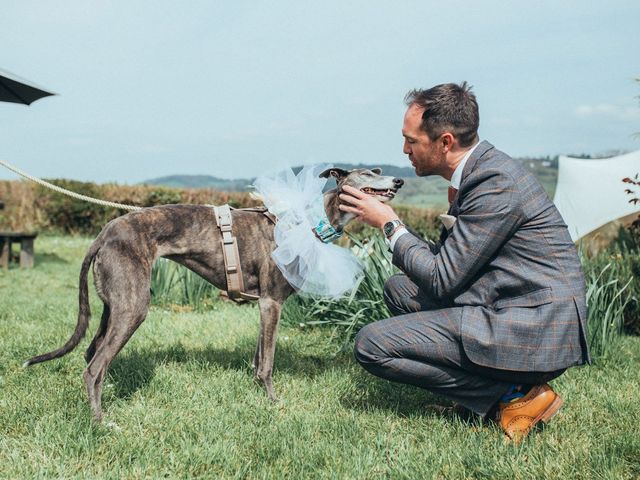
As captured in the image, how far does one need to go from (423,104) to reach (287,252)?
48.9 inches

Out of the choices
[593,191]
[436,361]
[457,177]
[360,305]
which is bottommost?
[360,305]

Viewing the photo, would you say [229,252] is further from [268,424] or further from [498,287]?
[498,287]

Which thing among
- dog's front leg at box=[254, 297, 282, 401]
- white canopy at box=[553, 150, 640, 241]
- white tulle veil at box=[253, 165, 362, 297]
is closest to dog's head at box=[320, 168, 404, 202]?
white tulle veil at box=[253, 165, 362, 297]

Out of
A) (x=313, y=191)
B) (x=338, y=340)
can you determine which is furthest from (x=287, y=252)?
(x=338, y=340)

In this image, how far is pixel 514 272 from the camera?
2986 millimetres

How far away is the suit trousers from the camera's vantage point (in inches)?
124

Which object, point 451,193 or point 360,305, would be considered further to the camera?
point 360,305

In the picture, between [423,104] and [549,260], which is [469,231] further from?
[423,104]

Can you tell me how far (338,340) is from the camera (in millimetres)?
5301

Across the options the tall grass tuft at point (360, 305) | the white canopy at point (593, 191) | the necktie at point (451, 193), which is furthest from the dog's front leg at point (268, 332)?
the white canopy at point (593, 191)

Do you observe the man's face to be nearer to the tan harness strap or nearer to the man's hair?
the man's hair

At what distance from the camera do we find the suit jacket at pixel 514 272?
294 centimetres

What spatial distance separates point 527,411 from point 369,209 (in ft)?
4.67

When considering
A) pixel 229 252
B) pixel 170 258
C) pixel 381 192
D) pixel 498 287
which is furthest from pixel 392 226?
pixel 170 258
